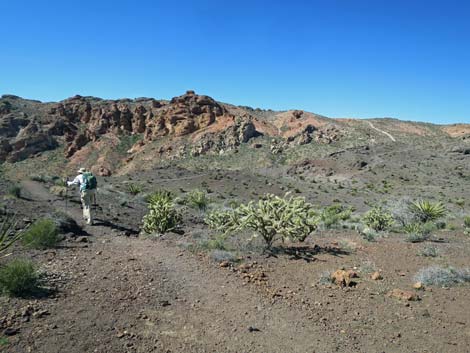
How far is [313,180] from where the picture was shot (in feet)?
135

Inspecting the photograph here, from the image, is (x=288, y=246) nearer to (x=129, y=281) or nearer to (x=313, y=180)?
(x=129, y=281)

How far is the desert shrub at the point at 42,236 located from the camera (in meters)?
7.72

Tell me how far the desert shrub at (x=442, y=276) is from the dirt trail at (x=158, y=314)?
285 cm

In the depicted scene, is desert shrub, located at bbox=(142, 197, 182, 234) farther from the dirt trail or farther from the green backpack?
the dirt trail

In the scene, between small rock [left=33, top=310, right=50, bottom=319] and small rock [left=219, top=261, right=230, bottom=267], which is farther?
small rock [left=219, top=261, right=230, bottom=267]

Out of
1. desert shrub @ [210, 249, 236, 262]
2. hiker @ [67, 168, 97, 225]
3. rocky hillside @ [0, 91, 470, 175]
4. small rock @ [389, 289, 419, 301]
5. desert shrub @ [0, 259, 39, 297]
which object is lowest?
small rock @ [389, 289, 419, 301]

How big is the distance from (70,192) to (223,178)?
18223mm

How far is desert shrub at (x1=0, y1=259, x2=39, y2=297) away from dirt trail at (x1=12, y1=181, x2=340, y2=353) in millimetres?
401

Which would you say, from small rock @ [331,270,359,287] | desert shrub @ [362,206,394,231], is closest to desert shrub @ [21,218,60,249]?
small rock @ [331,270,359,287]

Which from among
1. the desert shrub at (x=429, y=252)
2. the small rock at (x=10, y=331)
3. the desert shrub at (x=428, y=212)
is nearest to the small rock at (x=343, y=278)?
the desert shrub at (x=429, y=252)

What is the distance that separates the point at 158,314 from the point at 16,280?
197 centimetres

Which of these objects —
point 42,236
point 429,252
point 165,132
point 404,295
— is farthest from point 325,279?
point 165,132

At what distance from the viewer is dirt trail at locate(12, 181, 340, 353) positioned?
4.65m

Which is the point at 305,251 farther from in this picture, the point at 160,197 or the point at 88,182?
→ the point at 160,197
